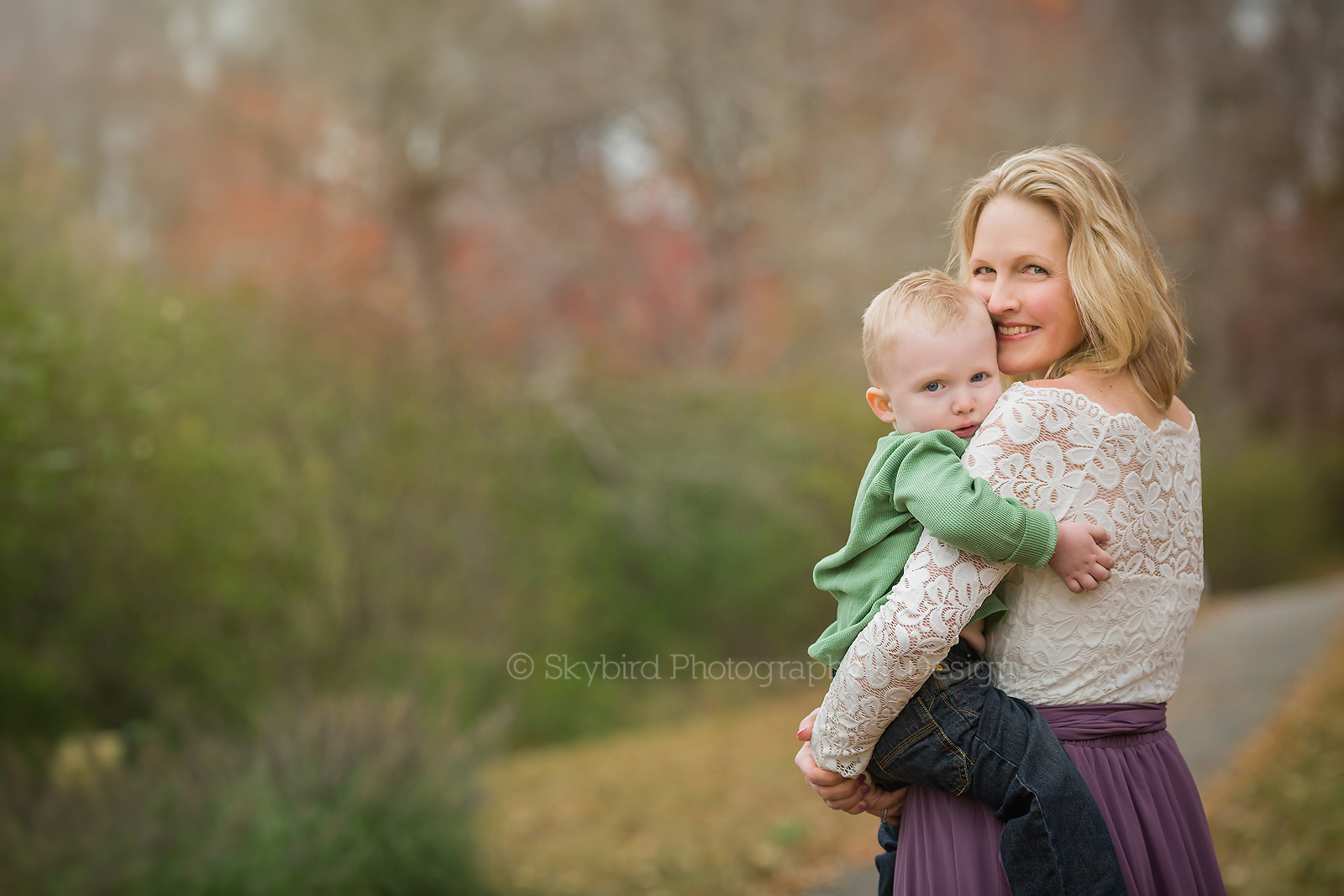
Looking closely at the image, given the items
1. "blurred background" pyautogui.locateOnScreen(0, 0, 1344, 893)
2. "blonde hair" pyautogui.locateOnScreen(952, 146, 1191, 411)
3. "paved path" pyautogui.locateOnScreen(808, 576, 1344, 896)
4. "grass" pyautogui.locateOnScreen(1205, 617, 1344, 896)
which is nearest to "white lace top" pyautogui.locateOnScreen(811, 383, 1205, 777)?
"blonde hair" pyautogui.locateOnScreen(952, 146, 1191, 411)

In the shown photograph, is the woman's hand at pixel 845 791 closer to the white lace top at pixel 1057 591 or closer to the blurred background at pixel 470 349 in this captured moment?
Answer: the white lace top at pixel 1057 591

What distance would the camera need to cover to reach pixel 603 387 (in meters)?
9.70

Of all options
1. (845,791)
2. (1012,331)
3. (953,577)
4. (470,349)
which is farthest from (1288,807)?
(470,349)

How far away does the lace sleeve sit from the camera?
1548 millimetres

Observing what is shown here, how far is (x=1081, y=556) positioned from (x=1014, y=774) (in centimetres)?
34

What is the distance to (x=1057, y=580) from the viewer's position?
1.66m

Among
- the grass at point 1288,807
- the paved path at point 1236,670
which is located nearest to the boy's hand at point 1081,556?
the grass at point 1288,807

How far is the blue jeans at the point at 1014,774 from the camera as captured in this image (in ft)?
5.15

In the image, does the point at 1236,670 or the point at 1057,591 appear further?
the point at 1236,670

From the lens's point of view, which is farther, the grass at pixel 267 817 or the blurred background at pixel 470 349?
the blurred background at pixel 470 349

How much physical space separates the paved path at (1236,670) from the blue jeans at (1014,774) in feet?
13.3

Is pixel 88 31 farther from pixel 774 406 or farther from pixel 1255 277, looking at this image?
pixel 1255 277

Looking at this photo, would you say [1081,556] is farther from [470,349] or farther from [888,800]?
[470,349]

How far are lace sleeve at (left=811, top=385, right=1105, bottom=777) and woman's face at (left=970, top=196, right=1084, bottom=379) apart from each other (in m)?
0.16
